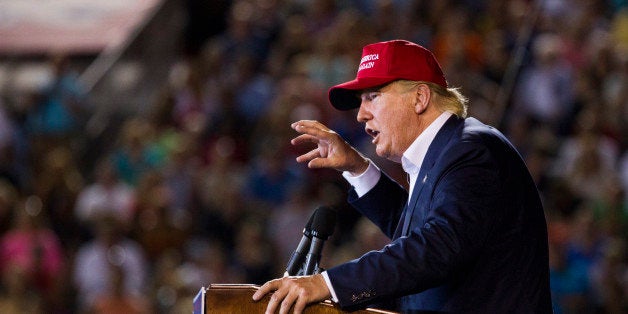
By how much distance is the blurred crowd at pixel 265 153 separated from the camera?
8.63 m

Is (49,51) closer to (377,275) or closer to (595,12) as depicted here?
(595,12)

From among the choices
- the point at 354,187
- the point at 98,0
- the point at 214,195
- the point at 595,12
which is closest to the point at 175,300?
the point at 214,195

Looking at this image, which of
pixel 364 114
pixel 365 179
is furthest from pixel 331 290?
pixel 365 179

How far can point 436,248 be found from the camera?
3143 millimetres

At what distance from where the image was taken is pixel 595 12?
36.2ft

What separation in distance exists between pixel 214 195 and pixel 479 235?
244 inches

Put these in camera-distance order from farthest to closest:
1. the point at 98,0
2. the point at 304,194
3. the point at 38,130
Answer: the point at 98,0 → the point at 38,130 → the point at 304,194

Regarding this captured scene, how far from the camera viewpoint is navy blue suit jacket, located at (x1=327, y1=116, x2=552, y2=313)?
3137mm

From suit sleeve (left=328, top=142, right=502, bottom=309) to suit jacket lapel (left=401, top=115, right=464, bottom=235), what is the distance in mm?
182

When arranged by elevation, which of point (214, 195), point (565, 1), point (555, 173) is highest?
point (565, 1)

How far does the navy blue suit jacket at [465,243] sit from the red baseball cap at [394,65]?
0.58 ft

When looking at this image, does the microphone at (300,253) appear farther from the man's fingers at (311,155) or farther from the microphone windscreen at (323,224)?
the man's fingers at (311,155)

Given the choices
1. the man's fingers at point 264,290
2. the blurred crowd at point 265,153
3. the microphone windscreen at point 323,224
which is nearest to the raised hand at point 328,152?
the microphone windscreen at point 323,224

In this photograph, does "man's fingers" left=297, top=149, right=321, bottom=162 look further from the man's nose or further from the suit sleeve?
the suit sleeve
